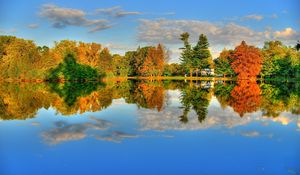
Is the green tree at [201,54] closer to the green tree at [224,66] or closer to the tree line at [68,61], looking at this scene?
the green tree at [224,66]

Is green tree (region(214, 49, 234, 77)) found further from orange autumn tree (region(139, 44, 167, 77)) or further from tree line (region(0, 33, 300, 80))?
orange autumn tree (region(139, 44, 167, 77))

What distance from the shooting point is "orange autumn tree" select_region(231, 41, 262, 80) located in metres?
77.7

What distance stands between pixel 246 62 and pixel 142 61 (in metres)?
28.9

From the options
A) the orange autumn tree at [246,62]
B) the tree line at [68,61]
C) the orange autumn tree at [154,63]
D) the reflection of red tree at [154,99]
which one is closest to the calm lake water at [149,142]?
the reflection of red tree at [154,99]

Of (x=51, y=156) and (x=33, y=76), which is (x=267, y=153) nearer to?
(x=51, y=156)

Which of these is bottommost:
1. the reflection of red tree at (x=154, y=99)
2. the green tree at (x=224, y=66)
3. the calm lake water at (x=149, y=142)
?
the calm lake water at (x=149, y=142)

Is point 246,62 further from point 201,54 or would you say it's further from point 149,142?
point 149,142

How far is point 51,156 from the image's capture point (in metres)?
10.5

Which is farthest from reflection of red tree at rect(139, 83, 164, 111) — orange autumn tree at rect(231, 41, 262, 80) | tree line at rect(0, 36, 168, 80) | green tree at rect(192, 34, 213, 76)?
green tree at rect(192, 34, 213, 76)

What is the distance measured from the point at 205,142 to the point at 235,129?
320cm

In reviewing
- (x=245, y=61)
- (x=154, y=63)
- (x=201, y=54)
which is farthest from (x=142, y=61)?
(x=245, y=61)

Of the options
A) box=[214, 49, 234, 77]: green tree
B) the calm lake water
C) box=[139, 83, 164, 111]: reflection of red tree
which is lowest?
the calm lake water

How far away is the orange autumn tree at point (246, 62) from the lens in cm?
7769

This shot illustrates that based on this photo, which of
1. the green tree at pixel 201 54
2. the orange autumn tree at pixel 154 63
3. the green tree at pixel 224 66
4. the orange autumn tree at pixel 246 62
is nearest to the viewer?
the orange autumn tree at pixel 246 62
